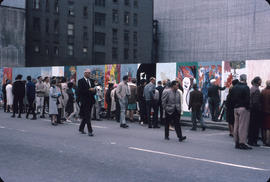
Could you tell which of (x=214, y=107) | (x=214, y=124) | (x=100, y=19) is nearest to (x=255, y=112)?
(x=214, y=124)

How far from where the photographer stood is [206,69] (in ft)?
61.2

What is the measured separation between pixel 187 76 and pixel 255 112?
811 cm

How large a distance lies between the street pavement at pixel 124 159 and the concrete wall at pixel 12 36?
4234 centimetres

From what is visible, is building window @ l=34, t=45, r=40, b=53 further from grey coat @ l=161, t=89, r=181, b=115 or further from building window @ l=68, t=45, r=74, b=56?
grey coat @ l=161, t=89, r=181, b=115

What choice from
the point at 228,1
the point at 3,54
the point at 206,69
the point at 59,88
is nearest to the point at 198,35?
the point at 228,1

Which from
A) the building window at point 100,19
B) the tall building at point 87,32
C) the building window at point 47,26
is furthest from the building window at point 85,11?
the building window at point 47,26

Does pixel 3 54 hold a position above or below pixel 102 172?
above

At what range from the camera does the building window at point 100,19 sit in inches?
2809

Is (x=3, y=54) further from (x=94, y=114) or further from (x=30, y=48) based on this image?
(x=94, y=114)

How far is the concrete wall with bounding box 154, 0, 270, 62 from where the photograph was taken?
39.3 meters

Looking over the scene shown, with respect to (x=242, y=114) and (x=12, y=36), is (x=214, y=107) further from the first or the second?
(x=12, y=36)

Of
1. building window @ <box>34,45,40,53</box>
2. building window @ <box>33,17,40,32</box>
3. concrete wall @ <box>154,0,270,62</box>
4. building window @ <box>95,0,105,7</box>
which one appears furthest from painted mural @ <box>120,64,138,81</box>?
building window @ <box>95,0,105,7</box>

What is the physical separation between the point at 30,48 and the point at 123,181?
193 ft

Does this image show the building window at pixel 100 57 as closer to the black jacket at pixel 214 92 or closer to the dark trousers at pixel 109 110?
the dark trousers at pixel 109 110
